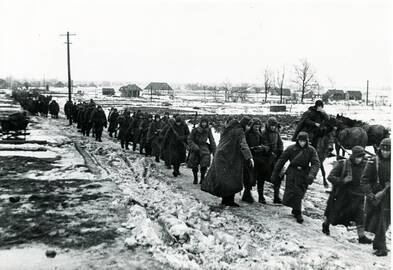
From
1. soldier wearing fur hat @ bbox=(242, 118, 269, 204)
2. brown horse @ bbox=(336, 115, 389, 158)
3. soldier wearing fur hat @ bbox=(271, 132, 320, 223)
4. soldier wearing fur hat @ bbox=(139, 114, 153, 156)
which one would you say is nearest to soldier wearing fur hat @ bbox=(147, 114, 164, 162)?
soldier wearing fur hat @ bbox=(139, 114, 153, 156)

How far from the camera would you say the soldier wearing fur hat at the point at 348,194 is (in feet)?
21.1

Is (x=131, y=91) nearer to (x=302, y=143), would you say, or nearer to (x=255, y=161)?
(x=255, y=161)

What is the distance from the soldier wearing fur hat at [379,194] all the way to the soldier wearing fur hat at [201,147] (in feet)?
14.0

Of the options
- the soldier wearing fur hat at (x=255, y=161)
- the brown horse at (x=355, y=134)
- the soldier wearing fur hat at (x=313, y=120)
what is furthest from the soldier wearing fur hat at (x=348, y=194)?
the brown horse at (x=355, y=134)

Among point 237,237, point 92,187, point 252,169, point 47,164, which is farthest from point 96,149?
point 237,237

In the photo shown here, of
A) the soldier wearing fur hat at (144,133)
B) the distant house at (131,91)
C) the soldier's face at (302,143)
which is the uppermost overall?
the distant house at (131,91)

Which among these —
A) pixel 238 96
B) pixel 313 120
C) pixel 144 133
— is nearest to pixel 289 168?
pixel 313 120

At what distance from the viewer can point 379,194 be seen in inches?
229

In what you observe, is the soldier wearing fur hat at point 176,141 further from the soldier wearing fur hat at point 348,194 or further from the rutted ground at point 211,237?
the soldier wearing fur hat at point 348,194

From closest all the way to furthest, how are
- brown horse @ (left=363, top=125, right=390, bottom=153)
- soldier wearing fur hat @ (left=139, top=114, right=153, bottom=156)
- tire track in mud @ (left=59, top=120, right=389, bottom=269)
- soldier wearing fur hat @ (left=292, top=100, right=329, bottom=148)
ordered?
1. tire track in mud @ (left=59, top=120, right=389, bottom=269)
2. soldier wearing fur hat @ (left=292, top=100, right=329, bottom=148)
3. brown horse @ (left=363, top=125, right=390, bottom=153)
4. soldier wearing fur hat @ (left=139, top=114, right=153, bottom=156)

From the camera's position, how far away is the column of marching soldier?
6055mm

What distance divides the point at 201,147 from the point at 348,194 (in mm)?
4146

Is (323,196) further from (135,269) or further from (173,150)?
(135,269)

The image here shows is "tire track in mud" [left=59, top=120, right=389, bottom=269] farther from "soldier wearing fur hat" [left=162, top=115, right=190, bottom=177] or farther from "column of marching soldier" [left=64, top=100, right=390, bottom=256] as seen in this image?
"soldier wearing fur hat" [left=162, top=115, right=190, bottom=177]
